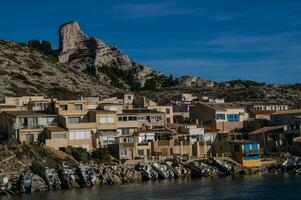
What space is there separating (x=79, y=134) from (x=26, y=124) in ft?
22.6

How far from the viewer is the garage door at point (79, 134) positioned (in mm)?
78938

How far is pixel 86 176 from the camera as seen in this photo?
226 feet

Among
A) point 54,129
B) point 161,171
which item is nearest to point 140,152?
point 161,171

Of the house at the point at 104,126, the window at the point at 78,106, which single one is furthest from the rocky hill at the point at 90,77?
the house at the point at 104,126

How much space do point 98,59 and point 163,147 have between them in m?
102

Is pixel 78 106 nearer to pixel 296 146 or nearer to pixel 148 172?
pixel 148 172

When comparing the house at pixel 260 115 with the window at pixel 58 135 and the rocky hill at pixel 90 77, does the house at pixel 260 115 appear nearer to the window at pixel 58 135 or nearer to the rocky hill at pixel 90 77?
the rocky hill at pixel 90 77

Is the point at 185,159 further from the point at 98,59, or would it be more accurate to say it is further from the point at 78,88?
the point at 98,59

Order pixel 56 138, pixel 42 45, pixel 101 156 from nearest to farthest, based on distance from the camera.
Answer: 1. pixel 101 156
2. pixel 56 138
3. pixel 42 45

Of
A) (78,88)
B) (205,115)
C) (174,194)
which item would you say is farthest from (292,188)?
(78,88)

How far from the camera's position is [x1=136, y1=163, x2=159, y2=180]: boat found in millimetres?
73500

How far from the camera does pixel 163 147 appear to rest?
82.3 metres

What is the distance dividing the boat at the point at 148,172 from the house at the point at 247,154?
13522 mm

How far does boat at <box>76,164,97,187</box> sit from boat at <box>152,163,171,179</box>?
28.5 ft
